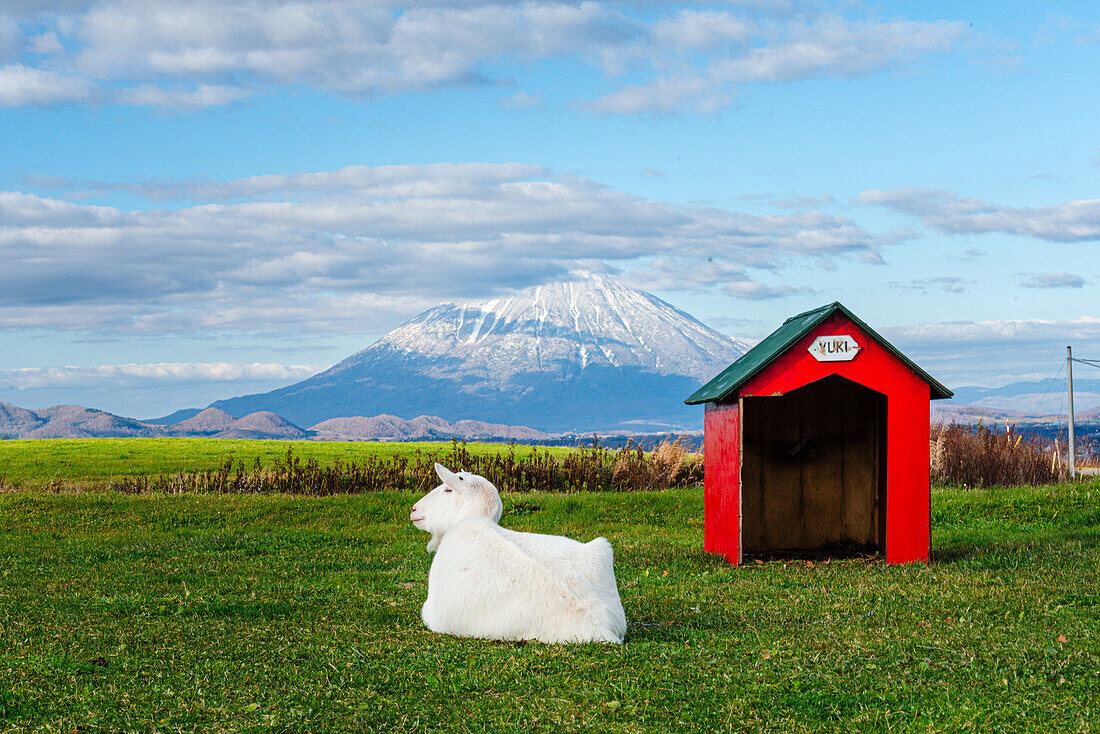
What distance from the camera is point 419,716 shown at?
6.21 m

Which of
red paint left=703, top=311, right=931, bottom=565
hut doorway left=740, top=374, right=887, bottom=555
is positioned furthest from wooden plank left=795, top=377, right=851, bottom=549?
red paint left=703, top=311, right=931, bottom=565

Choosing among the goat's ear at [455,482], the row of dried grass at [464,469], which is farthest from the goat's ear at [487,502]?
the row of dried grass at [464,469]

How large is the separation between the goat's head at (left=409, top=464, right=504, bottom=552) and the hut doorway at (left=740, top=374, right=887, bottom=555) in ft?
24.0

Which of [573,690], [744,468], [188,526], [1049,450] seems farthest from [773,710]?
[1049,450]

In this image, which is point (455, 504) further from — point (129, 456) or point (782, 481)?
point (129, 456)

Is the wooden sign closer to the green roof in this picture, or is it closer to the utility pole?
the green roof

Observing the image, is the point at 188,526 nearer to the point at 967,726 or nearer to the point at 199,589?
the point at 199,589

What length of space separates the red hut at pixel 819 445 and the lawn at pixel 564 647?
3.20ft

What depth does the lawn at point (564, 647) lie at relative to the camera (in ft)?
20.5

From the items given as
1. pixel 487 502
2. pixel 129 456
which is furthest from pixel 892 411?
pixel 129 456

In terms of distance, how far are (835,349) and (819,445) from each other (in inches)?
104

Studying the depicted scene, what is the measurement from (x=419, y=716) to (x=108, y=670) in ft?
8.71

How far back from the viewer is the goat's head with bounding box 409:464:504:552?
9.04 m

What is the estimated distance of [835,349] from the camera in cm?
1338
